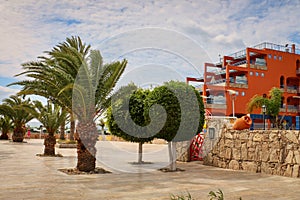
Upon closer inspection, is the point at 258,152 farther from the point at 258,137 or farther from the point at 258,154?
the point at 258,137

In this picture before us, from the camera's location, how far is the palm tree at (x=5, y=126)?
3472cm

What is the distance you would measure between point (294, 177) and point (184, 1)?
701cm

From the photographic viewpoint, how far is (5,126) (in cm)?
3659

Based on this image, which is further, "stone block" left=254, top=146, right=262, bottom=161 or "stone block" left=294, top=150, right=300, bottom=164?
"stone block" left=254, top=146, right=262, bottom=161

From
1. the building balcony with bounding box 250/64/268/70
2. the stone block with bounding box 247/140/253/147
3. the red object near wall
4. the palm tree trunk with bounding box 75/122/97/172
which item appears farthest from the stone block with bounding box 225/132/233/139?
the building balcony with bounding box 250/64/268/70

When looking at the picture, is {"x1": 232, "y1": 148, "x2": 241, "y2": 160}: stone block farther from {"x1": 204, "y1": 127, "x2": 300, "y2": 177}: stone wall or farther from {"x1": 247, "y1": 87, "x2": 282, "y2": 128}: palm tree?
{"x1": 247, "y1": 87, "x2": 282, "y2": 128}: palm tree

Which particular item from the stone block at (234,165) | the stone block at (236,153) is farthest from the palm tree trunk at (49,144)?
the stone block at (236,153)

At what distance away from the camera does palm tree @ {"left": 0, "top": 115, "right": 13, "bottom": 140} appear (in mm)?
34719

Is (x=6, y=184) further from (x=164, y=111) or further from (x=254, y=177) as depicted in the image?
(x=254, y=177)

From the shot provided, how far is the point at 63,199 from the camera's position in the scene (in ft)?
21.0

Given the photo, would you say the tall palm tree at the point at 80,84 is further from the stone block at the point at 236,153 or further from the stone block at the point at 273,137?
the stone block at the point at 273,137

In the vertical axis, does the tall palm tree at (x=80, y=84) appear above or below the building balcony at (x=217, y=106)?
below

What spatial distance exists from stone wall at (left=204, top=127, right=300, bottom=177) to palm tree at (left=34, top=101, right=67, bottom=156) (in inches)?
356

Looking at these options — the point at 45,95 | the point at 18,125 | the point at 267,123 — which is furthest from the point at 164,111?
the point at 267,123
